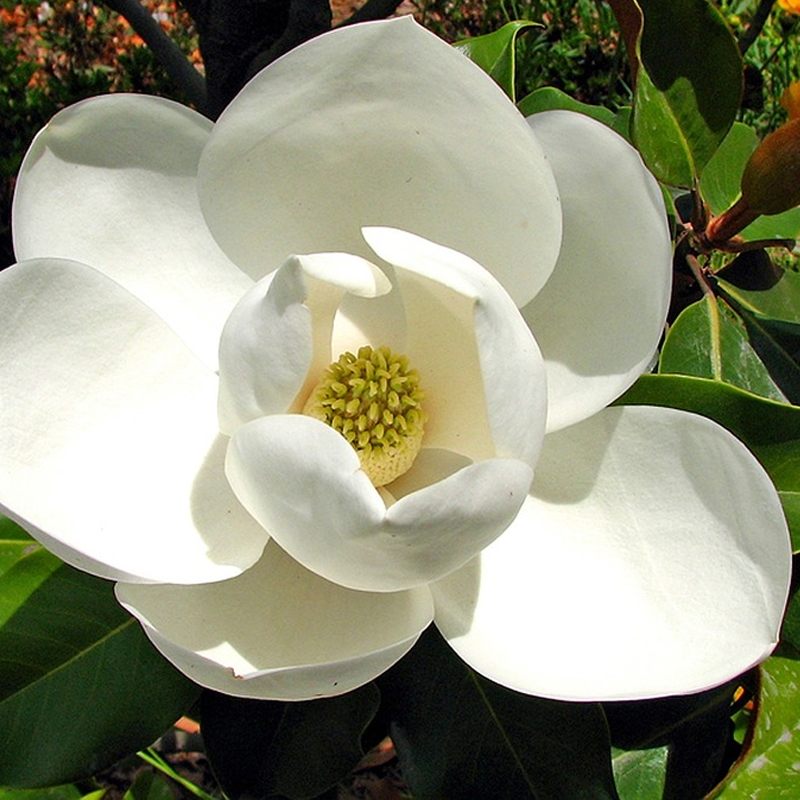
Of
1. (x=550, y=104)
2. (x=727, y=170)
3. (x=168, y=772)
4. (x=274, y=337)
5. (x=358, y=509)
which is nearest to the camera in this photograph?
(x=358, y=509)

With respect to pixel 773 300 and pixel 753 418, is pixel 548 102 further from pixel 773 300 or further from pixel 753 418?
pixel 753 418

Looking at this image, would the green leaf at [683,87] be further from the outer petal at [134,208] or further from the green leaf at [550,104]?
the outer petal at [134,208]

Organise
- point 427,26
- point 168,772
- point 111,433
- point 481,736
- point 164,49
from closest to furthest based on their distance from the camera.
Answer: point 111,433 → point 481,736 → point 164,49 → point 168,772 → point 427,26

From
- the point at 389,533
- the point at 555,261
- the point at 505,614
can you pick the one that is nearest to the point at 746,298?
the point at 555,261

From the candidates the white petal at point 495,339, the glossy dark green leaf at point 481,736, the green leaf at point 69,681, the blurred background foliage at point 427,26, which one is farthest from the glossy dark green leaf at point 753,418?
the blurred background foliage at point 427,26

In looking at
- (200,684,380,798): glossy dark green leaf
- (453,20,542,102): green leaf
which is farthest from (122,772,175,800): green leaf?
(453,20,542,102): green leaf

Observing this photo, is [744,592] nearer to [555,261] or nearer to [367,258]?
[555,261]

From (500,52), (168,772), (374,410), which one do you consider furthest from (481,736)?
(168,772)
